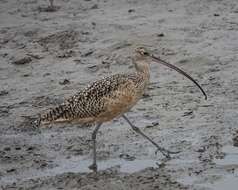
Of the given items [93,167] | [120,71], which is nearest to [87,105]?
[93,167]

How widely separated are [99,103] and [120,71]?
3.55 metres

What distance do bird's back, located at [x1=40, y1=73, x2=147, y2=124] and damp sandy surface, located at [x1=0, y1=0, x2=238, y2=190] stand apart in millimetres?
554

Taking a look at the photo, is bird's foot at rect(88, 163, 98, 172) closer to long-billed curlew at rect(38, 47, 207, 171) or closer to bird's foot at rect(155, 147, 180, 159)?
long-billed curlew at rect(38, 47, 207, 171)

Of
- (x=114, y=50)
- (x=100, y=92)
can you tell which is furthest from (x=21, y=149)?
(x=114, y=50)

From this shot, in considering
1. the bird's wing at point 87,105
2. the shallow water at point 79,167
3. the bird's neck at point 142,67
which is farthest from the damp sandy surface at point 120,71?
the bird's neck at point 142,67

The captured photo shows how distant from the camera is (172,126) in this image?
33.3 ft

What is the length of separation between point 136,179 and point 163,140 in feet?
4.20

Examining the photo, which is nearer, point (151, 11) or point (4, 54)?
point (4, 54)

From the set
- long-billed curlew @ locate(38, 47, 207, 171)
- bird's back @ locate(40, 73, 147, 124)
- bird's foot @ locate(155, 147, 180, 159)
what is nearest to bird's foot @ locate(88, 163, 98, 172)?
long-billed curlew @ locate(38, 47, 207, 171)

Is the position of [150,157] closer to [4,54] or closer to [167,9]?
[4,54]

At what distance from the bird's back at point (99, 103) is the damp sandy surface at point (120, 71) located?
554 millimetres

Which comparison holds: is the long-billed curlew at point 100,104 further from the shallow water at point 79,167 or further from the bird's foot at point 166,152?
the shallow water at point 79,167

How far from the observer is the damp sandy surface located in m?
8.83

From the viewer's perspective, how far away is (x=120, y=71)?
12578 millimetres
